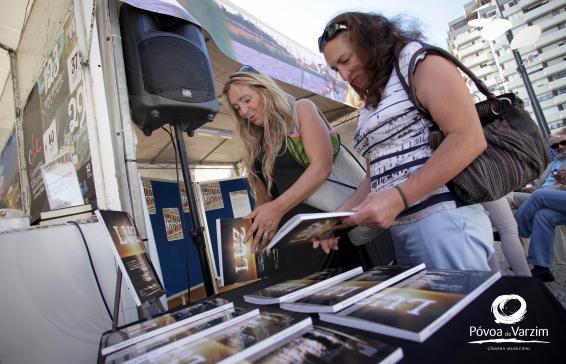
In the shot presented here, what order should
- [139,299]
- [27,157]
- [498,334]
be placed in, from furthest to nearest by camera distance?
[27,157]
[139,299]
[498,334]

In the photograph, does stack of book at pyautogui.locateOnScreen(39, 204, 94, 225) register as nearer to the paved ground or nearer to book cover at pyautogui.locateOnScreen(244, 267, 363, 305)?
book cover at pyautogui.locateOnScreen(244, 267, 363, 305)

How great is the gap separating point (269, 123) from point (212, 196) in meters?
3.57

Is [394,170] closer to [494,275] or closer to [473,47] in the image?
[494,275]

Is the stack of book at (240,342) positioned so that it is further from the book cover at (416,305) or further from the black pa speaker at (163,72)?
the black pa speaker at (163,72)

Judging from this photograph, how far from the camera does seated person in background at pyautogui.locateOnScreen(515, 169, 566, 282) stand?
1.97m

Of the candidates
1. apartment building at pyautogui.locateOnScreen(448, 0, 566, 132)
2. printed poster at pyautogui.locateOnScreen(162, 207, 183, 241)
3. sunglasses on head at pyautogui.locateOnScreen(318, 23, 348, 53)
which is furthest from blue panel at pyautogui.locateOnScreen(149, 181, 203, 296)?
apartment building at pyautogui.locateOnScreen(448, 0, 566, 132)

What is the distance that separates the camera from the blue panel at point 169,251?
354 centimetres

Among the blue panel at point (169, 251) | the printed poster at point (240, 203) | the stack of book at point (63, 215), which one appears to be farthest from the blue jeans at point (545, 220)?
the printed poster at point (240, 203)

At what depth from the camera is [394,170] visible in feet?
2.36

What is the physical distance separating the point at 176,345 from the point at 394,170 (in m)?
0.57

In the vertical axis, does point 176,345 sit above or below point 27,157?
below

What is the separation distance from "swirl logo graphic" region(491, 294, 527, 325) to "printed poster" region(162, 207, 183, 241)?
12.5ft

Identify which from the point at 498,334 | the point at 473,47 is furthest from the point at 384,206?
the point at 473,47

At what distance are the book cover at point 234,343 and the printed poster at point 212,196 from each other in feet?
13.4
